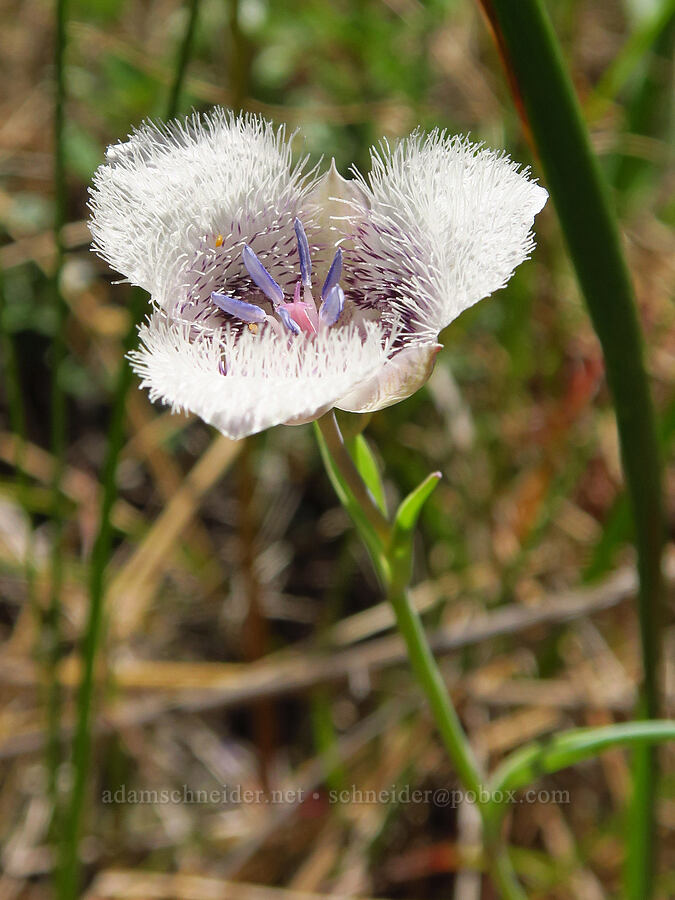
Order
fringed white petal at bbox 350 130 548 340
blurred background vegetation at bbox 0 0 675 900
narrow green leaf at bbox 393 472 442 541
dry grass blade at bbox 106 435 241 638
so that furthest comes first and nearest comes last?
dry grass blade at bbox 106 435 241 638
blurred background vegetation at bbox 0 0 675 900
narrow green leaf at bbox 393 472 442 541
fringed white petal at bbox 350 130 548 340

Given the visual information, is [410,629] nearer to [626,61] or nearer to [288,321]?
[288,321]

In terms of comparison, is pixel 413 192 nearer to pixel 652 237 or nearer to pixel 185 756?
pixel 185 756

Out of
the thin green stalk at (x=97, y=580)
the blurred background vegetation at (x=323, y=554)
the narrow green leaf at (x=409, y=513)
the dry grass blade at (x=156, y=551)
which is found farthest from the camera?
the dry grass blade at (x=156, y=551)

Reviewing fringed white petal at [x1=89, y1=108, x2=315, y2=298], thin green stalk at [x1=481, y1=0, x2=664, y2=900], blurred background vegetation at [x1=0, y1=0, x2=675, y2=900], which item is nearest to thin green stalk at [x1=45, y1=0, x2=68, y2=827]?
blurred background vegetation at [x1=0, y1=0, x2=675, y2=900]

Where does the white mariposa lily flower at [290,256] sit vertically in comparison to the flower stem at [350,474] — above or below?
above

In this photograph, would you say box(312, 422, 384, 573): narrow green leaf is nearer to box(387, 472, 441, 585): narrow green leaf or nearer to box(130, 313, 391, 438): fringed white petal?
box(387, 472, 441, 585): narrow green leaf

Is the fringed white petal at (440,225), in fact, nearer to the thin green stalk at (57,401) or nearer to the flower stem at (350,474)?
the flower stem at (350,474)

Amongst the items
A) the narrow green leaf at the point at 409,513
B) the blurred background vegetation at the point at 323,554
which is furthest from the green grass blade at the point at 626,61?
the narrow green leaf at the point at 409,513
